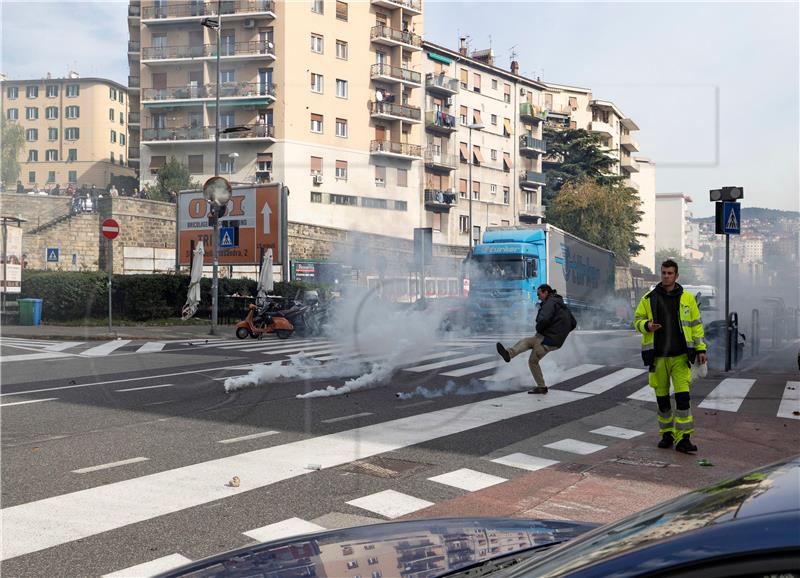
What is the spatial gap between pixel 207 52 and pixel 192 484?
4144cm

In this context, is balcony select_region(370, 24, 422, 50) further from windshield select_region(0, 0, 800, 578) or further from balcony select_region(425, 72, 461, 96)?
balcony select_region(425, 72, 461, 96)

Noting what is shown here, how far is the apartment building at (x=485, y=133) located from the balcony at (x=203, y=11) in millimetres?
13642

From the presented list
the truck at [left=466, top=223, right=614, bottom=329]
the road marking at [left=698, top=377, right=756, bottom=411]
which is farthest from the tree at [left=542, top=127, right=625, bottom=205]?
the road marking at [left=698, top=377, right=756, bottom=411]

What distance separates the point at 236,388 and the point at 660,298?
20.9 ft

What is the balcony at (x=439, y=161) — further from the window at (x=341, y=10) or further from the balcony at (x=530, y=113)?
the balcony at (x=530, y=113)

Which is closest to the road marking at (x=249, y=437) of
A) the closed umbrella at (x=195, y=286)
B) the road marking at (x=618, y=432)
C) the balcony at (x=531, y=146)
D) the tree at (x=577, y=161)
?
the road marking at (x=618, y=432)

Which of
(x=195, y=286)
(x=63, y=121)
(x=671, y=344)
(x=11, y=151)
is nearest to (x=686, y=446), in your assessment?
(x=671, y=344)

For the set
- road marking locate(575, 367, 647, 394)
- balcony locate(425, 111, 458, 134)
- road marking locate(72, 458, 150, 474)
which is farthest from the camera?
balcony locate(425, 111, 458, 134)

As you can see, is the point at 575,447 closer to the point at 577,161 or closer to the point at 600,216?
the point at 600,216

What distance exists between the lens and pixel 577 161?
6562cm

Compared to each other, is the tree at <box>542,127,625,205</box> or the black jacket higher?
the tree at <box>542,127,625,205</box>

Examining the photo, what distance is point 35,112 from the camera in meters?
96.9

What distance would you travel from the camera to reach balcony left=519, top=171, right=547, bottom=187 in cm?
6806

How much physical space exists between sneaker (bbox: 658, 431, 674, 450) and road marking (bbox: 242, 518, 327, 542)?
13.9ft
